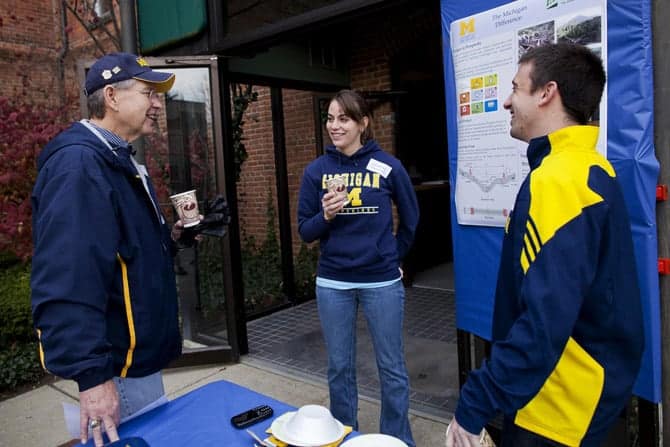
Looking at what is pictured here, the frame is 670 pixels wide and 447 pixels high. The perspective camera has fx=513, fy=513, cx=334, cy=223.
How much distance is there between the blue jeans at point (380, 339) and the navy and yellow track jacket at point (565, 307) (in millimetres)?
1169

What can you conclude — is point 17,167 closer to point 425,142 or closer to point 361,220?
point 361,220

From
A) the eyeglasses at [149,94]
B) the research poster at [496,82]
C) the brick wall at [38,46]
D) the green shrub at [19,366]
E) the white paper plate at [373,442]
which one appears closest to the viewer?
the white paper plate at [373,442]

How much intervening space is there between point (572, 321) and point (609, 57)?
130 centimetres

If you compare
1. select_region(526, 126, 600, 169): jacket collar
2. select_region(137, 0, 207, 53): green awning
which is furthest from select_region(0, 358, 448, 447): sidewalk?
select_region(137, 0, 207, 53): green awning

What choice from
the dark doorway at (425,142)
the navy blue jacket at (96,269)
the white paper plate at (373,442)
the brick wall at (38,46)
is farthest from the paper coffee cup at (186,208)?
the brick wall at (38,46)

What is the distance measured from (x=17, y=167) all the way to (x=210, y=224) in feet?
10.3

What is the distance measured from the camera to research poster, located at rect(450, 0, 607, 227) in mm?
2119

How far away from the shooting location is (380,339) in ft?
8.69

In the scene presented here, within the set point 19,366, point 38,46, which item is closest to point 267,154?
point 19,366

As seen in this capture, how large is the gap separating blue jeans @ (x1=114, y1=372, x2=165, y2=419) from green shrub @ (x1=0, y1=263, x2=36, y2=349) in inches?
138

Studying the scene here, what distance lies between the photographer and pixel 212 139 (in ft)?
14.6

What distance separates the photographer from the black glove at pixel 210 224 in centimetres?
238

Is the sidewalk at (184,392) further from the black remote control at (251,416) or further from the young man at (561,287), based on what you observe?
the young man at (561,287)

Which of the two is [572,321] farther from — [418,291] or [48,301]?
[418,291]
